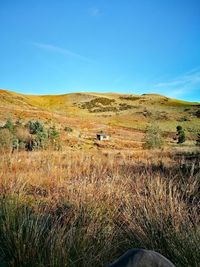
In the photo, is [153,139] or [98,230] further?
[153,139]

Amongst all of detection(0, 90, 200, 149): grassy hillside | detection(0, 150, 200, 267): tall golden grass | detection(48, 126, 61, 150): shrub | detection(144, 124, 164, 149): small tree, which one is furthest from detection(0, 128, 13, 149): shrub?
detection(0, 90, 200, 149): grassy hillside

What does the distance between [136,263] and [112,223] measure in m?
2.06

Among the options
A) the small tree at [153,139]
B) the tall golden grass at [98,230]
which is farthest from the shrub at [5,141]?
the small tree at [153,139]

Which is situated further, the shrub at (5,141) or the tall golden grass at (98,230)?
the shrub at (5,141)

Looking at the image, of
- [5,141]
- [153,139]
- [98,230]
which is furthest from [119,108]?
[98,230]

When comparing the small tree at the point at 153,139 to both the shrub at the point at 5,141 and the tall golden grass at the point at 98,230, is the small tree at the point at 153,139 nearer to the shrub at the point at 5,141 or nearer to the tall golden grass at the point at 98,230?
the shrub at the point at 5,141

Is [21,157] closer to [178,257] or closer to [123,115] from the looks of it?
[178,257]

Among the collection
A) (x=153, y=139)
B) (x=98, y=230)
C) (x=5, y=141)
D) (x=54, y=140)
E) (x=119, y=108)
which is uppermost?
(x=119, y=108)

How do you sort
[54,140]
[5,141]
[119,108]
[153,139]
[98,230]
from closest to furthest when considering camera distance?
[98,230], [54,140], [5,141], [153,139], [119,108]

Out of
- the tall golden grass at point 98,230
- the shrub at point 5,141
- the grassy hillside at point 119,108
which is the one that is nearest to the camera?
the tall golden grass at point 98,230

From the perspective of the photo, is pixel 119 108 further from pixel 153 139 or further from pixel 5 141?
pixel 5 141

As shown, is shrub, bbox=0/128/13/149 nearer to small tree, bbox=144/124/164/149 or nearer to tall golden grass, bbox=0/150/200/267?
tall golden grass, bbox=0/150/200/267

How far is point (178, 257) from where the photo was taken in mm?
3240

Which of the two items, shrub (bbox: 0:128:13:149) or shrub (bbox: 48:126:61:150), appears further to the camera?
shrub (bbox: 0:128:13:149)
